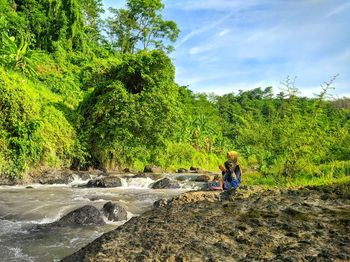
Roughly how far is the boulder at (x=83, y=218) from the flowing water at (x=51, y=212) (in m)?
0.31

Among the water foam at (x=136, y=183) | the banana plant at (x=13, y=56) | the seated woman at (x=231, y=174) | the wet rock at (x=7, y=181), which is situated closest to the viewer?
the seated woman at (x=231, y=174)

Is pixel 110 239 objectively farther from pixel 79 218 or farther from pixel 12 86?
pixel 12 86

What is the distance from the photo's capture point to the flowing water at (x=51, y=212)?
774 centimetres

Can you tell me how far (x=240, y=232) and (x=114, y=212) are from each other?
7.60 meters

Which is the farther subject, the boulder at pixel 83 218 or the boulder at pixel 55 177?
the boulder at pixel 55 177

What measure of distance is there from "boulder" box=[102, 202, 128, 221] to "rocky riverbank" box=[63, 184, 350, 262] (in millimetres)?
6042

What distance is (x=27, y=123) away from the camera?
18.2m

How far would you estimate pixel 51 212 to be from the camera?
37.7 feet

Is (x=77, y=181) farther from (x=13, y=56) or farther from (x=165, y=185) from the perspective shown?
(x=13, y=56)

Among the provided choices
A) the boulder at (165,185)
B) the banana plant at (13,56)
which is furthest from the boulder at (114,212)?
the banana plant at (13,56)

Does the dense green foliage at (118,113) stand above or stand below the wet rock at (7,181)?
above

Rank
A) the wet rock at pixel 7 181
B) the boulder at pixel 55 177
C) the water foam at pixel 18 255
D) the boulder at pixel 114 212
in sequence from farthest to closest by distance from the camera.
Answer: the boulder at pixel 55 177
the wet rock at pixel 7 181
the boulder at pixel 114 212
the water foam at pixel 18 255

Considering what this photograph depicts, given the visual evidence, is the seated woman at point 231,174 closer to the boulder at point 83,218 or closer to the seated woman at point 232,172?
the seated woman at point 232,172

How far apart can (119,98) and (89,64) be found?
45.9 ft
